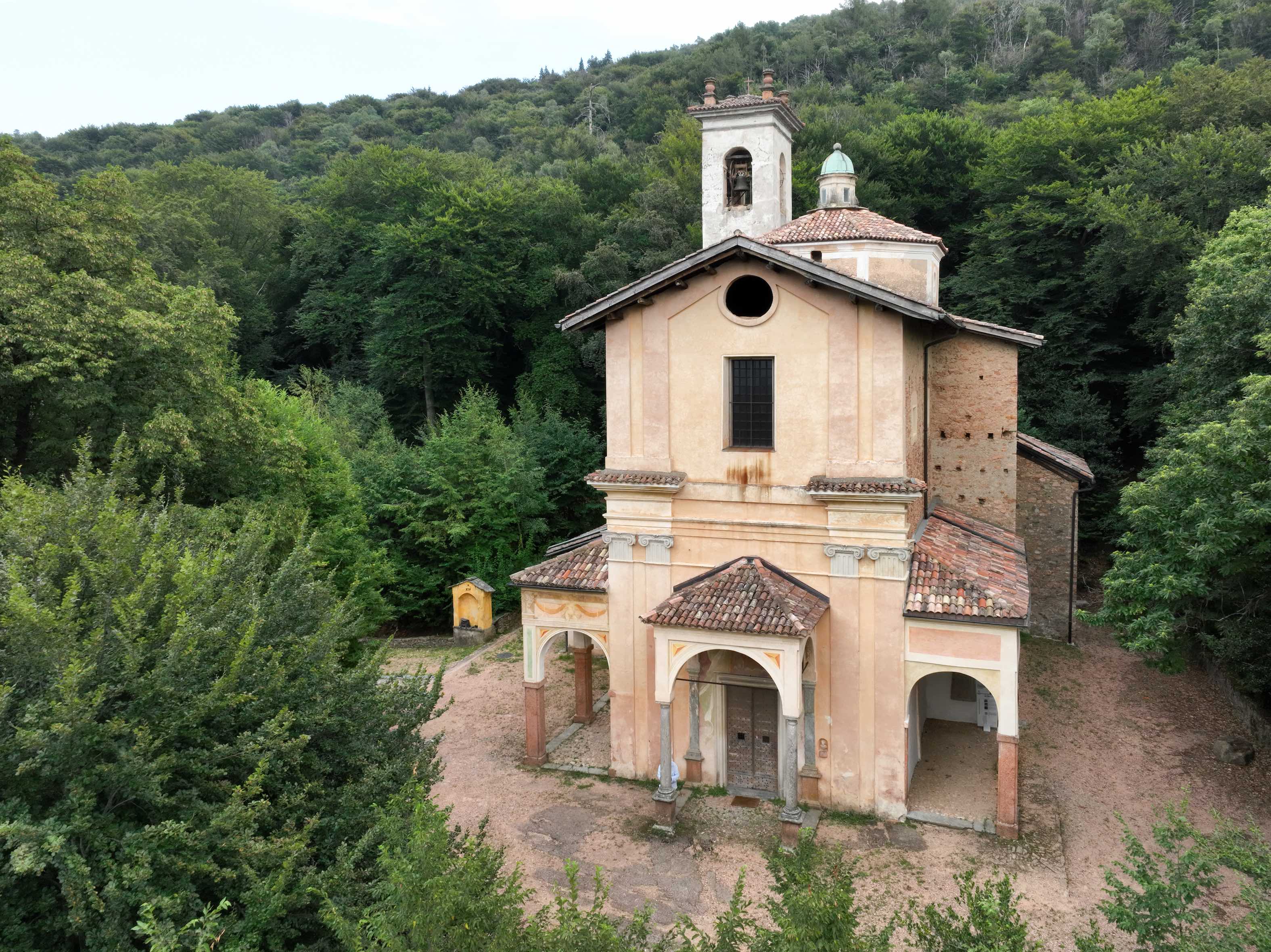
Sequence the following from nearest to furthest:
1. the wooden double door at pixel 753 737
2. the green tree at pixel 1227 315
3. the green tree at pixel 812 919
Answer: the green tree at pixel 812 919 < the wooden double door at pixel 753 737 < the green tree at pixel 1227 315

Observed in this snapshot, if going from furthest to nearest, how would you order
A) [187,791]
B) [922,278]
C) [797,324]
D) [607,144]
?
[607,144], [922,278], [797,324], [187,791]

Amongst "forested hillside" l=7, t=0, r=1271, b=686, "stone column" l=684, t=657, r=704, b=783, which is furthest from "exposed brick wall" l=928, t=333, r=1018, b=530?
"stone column" l=684, t=657, r=704, b=783

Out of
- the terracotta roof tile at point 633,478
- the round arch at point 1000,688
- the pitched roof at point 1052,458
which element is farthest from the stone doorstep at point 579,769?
the pitched roof at point 1052,458

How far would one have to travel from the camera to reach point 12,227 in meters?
19.3

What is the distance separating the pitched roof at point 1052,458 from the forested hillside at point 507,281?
248cm

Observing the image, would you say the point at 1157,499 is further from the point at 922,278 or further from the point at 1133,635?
the point at 922,278

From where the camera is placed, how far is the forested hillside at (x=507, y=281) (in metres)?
20.3

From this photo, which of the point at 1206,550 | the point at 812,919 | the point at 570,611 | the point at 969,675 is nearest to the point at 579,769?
the point at 570,611

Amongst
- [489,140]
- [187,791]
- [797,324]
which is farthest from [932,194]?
[489,140]

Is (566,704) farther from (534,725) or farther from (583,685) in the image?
(534,725)

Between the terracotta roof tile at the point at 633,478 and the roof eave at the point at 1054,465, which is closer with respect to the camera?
the terracotta roof tile at the point at 633,478

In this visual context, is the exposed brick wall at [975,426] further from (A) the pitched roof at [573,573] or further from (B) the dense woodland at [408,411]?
(A) the pitched roof at [573,573]

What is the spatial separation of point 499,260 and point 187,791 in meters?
37.5

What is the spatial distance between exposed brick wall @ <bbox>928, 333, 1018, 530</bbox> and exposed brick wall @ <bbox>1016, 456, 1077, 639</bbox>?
2677 mm
